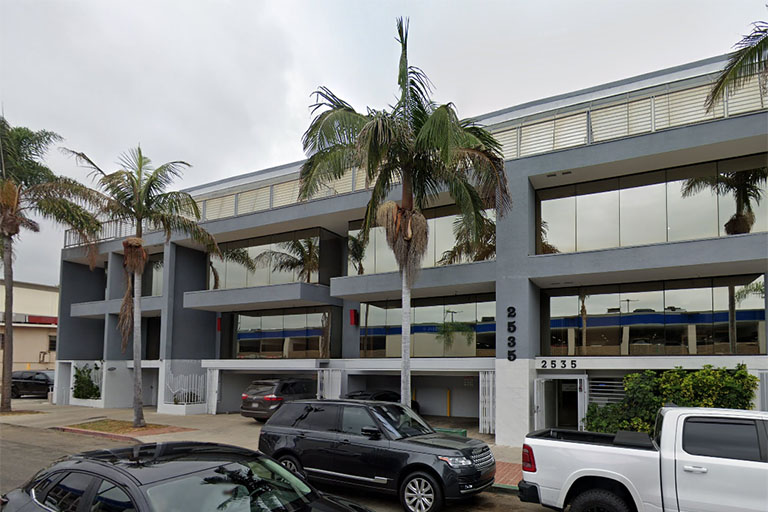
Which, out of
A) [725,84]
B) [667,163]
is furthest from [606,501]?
[667,163]

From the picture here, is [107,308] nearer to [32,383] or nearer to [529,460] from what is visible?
[32,383]

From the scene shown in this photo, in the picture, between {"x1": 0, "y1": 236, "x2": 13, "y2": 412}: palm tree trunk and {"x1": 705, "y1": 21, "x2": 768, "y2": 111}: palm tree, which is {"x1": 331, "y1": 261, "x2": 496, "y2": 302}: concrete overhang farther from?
{"x1": 0, "y1": 236, "x2": 13, "y2": 412}: palm tree trunk

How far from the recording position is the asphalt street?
9.56m

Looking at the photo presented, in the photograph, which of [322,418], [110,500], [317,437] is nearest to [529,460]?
[317,437]

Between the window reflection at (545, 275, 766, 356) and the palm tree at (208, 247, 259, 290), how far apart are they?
13.0m

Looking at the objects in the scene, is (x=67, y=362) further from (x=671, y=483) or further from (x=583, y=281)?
(x=671, y=483)

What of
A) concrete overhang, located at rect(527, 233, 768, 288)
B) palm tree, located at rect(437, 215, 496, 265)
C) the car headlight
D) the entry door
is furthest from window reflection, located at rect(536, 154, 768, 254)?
the car headlight

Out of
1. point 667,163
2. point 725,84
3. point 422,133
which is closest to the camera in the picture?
point 725,84

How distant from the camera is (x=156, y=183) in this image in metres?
20.2

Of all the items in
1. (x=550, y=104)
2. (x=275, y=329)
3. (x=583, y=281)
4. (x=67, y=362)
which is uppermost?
(x=550, y=104)

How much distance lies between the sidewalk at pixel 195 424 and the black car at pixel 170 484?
655cm

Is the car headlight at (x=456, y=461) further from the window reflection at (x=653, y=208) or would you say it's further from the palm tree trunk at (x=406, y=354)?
the window reflection at (x=653, y=208)

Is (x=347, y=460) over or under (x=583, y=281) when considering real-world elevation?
under

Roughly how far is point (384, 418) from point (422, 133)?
643 cm
